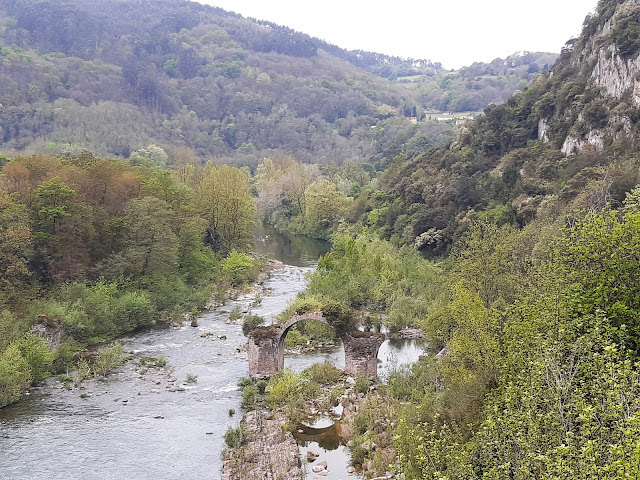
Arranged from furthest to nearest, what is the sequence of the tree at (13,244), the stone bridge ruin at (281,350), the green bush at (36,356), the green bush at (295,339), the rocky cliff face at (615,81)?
1. the rocky cliff face at (615,81)
2. the green bush at (295,339)
3. the tree at (13,244)
4. the stone bridge ruin at (281,350)
5. the green bush at (36,356)

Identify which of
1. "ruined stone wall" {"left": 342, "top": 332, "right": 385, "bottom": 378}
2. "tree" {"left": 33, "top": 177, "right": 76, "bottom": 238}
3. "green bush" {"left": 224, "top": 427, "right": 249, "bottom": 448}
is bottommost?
"green bush" {"left": 224, "top": 427, "right": 249, "bottom": 448}

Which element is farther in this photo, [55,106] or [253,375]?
[55,106]

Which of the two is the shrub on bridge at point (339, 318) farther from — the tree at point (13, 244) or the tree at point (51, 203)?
the tree at point (51, 203)

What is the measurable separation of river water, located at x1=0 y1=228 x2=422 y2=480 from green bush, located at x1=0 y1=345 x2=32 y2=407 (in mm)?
522

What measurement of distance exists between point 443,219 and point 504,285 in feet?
106

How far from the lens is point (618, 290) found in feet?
56.3

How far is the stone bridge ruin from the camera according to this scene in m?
31.8

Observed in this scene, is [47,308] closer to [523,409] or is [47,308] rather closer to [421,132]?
[523,409]

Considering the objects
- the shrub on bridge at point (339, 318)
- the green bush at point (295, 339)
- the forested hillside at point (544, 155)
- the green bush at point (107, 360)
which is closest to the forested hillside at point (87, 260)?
the green bush at point (107, 360)

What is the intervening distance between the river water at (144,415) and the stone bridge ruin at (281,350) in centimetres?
161

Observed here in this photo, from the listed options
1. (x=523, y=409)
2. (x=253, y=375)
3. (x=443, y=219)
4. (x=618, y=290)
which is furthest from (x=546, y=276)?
(x=443, y=219)

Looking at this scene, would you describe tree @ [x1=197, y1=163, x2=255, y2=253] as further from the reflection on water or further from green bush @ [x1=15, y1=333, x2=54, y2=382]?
green bush @ [x1=15, y1=333, x2=54, y2=382]

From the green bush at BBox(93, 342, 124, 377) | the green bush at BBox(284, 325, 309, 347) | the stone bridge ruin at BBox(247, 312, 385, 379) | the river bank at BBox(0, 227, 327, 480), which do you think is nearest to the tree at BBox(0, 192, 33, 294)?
the river bank at BBox(0, 227, 327, 480)

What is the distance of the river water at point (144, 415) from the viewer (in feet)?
76.6
